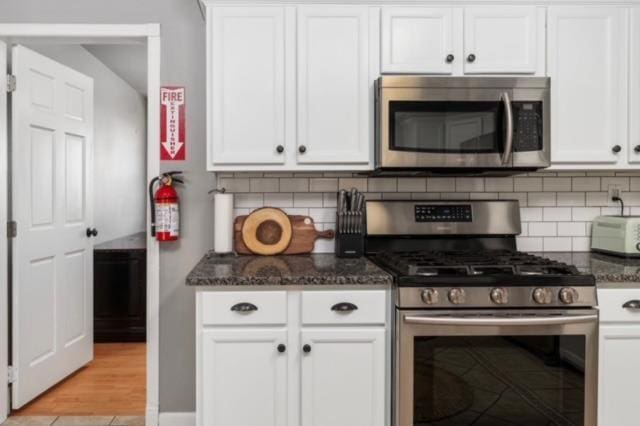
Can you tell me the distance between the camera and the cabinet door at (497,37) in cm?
213

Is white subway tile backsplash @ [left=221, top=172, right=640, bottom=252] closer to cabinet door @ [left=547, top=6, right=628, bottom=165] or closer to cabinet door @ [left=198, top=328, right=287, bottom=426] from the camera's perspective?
cabinet door @ [left=547, top=6, right=628, bottom=165]

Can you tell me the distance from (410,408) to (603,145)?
1543 millimetres

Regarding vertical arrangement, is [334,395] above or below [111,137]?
below

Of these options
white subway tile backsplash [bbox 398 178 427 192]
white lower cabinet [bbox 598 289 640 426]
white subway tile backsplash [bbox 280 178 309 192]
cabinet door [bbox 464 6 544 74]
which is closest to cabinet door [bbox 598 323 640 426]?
white lower cabinet [bbox 598 289 640 426]

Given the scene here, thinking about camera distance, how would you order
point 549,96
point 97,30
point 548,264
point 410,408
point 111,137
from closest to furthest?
point 410,408 < point 548,264 < point 549,96 < point 97,30 < point 111,137

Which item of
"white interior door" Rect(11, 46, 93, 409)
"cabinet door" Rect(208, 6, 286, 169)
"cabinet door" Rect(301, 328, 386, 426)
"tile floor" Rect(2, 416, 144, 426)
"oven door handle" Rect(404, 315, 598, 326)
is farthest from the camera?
"white interior door" Rect(11, 46, 93, 409)

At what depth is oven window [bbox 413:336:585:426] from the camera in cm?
172

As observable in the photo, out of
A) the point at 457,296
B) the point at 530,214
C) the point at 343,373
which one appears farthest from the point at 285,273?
the point at 530,214

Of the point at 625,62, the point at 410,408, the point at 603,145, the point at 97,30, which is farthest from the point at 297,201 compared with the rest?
the point at 625,62

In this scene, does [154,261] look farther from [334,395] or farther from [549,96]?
[549,96]

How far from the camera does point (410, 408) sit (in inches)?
67.7

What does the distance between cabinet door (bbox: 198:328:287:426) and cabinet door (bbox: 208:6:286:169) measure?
2.68 feet

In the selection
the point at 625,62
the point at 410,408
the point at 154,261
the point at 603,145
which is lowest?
the point at 410,408

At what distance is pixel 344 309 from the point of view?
1793mm
